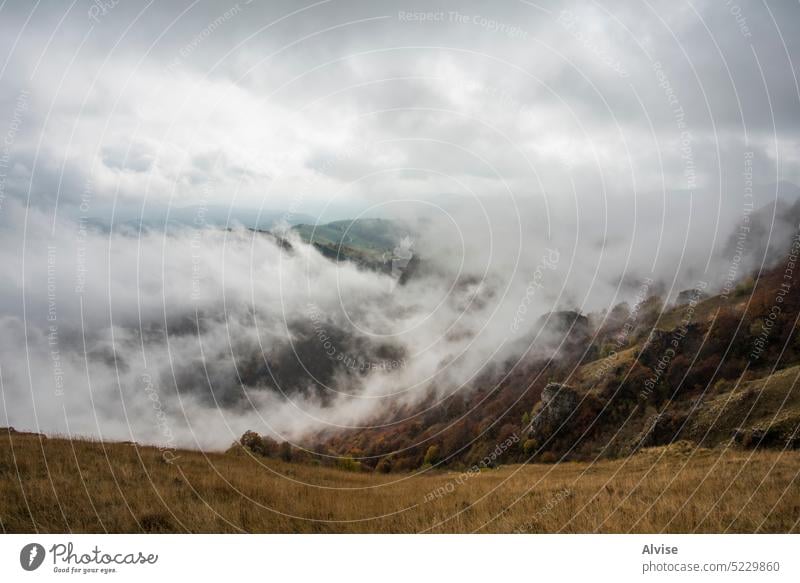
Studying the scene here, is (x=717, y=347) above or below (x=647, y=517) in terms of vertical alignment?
above

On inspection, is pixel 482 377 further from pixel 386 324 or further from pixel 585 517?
pixel 585 517

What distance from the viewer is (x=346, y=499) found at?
1227 cm

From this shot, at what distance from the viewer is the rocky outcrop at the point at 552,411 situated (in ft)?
52.5

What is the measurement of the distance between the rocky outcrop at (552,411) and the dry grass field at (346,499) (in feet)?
10.1

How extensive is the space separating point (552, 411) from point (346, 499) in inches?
297

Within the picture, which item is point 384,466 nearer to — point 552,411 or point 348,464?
point 348,464

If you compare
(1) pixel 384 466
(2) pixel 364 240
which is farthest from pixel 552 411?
(2) pixel 364 240

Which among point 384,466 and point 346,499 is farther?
point 384,466

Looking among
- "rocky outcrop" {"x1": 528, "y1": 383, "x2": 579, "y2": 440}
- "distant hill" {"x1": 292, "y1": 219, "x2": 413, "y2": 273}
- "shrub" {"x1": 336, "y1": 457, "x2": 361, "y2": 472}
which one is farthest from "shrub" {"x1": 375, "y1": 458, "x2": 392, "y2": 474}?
"distant hill" {"x1": 292, "y1": 219, "x2": 413, "y2": 273}

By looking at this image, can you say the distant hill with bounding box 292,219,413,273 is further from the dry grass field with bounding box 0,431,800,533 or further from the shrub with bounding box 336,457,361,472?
the dry grass field with bounding box 0,431,800,533

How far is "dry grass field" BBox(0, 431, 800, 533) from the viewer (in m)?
10.6

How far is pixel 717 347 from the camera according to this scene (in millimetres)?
15922
